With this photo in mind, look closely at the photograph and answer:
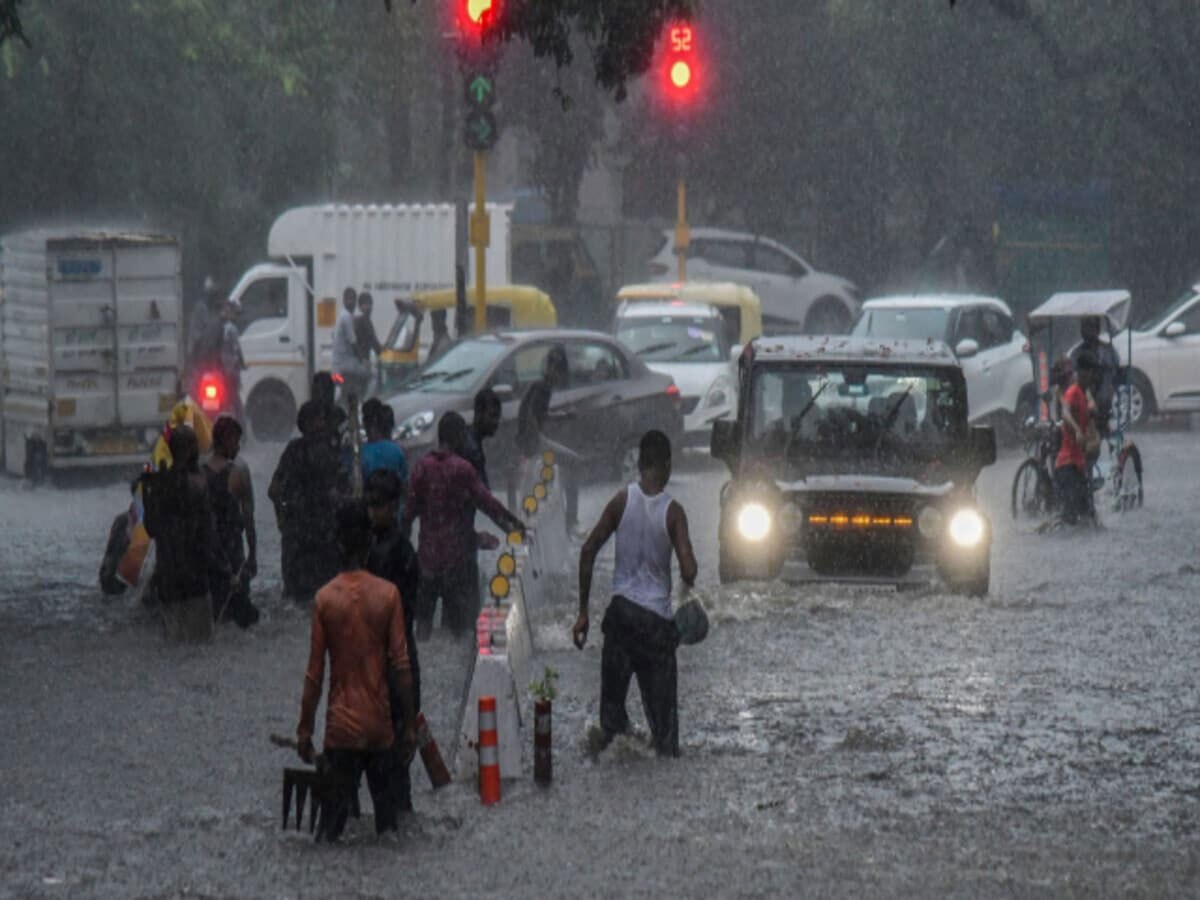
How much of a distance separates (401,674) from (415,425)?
522 inches

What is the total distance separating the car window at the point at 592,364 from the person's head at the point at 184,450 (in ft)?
32.2

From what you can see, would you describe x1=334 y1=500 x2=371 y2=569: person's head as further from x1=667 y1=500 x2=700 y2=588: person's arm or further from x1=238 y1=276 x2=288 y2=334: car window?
x1=238 y1=276 x2=288 y2=334: car window

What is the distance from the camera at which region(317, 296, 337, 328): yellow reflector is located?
103 ft

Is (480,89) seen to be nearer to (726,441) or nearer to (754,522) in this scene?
(726,441)

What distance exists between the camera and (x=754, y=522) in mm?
15742

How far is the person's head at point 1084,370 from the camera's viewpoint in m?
20.8

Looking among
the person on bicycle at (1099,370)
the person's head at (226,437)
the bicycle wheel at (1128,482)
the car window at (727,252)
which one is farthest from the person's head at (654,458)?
the car window at (727,252)

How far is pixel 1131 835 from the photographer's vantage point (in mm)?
9922

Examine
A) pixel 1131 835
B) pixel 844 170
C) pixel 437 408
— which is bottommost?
pixel 1131 835

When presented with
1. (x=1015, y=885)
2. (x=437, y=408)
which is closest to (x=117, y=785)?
(x=1015, y=885)

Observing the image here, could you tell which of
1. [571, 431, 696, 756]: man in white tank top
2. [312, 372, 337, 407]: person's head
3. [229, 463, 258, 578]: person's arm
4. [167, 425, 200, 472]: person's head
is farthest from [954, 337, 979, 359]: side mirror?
[571, 431, 696, 756]: man in white tank top

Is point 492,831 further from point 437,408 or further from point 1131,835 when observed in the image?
point 437,408

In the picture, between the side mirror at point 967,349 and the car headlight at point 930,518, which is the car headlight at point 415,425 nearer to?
the side mirror at point 967,349

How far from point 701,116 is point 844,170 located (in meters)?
4.09
